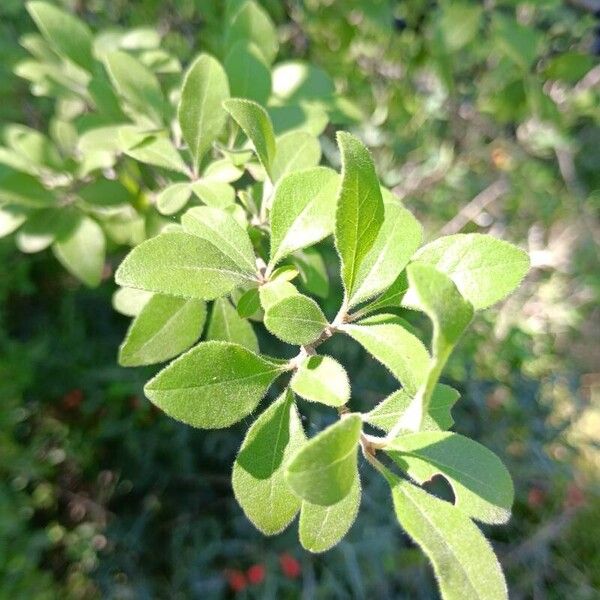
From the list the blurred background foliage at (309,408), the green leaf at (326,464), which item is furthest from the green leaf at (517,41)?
the green leaf at (326,464)

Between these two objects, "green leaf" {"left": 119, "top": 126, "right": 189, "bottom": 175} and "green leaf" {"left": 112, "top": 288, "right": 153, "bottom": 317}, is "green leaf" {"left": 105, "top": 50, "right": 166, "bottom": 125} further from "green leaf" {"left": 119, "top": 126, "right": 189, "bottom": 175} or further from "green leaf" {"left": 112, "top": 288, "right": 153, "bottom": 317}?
"green leaf" {"left": 112, "top": 288, "right": 153, "bottom": 317}

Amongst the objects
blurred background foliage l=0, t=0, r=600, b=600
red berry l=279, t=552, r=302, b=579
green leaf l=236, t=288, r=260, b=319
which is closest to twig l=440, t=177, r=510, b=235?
blurred background foliage l=0, t=0, r=600, b=600

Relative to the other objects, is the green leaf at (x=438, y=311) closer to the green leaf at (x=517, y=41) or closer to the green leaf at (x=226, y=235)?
the green leaf at (x=226, y=235)

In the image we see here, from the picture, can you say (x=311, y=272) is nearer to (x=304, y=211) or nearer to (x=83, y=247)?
(x=304, y=211)

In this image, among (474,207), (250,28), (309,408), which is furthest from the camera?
(474,207)

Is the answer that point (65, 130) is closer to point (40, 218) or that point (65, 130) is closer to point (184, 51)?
point (40, 218)

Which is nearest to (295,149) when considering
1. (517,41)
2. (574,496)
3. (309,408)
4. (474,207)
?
(517,41)
